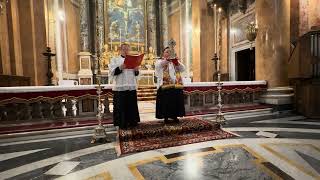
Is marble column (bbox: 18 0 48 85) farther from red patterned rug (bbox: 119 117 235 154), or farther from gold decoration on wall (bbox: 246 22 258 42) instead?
gold decoration on wall (bbox: 246 22 258 42)

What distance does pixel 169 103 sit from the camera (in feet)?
16.2

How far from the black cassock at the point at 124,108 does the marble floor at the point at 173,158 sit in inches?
15.7

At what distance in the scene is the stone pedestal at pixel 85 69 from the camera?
41.5 ft

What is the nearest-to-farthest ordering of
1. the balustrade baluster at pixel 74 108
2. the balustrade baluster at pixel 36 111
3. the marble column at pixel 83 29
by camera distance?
the balustrade baluster at pixel 36 111 < the balustrade baluster at pixel 74 108 < the marble column at pixel 83 29

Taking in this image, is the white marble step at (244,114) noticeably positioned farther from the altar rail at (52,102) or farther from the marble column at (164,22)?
the marble column at (164,22)

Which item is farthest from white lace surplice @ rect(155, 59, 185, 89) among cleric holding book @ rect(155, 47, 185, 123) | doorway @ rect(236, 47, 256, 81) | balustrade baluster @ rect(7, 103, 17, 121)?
doorway @ rect(236, 47, 256, 81)

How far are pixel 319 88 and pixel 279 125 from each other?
6.41 ft

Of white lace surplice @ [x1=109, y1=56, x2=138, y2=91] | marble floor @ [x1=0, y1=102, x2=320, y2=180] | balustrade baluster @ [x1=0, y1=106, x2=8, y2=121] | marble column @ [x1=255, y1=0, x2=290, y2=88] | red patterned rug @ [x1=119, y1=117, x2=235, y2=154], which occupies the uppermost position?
marble column @ [x1=255, y1=0, x2=290, y2=88]

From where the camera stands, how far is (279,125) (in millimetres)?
5406

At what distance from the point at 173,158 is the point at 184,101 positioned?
3.60 metres

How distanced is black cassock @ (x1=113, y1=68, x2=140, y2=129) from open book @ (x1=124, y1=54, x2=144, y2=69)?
23 cm

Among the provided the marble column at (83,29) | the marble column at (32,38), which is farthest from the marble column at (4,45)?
the marble column at (83,29)

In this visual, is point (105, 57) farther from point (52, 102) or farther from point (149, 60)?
point (52, 102)

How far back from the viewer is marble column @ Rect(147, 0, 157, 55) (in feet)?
51.4
